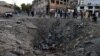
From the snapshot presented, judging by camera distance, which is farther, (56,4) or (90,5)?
(56,4)

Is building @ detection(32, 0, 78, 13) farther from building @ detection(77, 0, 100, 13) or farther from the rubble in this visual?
the rubble

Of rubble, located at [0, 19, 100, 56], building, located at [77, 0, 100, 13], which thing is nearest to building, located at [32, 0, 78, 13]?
building, located at [77, 0, 100, 13]

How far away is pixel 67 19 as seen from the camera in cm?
4369

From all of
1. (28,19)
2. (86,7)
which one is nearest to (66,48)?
(28,19)

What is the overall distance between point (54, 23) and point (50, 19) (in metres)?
1.90

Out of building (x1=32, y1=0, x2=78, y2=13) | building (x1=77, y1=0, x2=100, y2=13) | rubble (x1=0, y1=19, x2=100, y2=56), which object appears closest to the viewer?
rubble (x1=0, y1=19, x2=100, y2=56)

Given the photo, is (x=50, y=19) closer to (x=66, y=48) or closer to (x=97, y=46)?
(x=66, y=48)

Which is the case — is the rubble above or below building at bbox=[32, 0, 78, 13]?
below

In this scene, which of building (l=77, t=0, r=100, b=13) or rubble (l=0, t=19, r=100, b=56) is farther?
building (l=77, t=0, r=100, b=13)

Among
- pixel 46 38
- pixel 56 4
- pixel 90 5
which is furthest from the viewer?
pixel 56 4

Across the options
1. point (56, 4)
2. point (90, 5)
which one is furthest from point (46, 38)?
point (56, 4)

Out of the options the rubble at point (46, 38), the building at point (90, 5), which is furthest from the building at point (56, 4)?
the rubble at point (46, 38)

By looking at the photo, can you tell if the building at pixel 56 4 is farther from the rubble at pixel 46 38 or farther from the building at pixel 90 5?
the rubble at pixel 46 38

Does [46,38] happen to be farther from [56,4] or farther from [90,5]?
[56,4]
